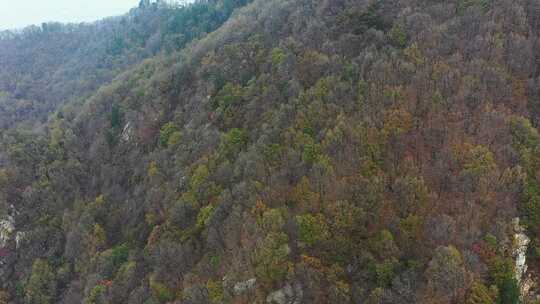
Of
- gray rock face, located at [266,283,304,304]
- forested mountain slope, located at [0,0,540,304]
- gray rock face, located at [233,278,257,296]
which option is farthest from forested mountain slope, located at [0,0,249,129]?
gray rock face, located at [266,283,304,304]

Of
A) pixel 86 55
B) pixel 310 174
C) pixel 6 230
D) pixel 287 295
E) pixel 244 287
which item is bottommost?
pixel 6 230

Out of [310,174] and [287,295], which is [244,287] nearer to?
[287,295]

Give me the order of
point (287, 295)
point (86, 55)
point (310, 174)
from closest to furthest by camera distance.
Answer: point (287, 295) → point (310, 174) → point (86, 55)

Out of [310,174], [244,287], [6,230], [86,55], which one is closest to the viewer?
[244,287]

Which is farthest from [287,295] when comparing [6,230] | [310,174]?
[6,230]

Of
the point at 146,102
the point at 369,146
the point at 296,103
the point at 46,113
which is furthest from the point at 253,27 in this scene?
the point at 46,113

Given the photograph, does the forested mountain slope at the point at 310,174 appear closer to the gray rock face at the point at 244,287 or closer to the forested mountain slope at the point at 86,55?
the gray rock face at the point at 244,287

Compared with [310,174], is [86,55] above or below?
above

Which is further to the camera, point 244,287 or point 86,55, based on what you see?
point 86,55

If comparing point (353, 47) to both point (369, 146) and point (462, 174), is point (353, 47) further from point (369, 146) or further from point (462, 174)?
point (462, 174)
